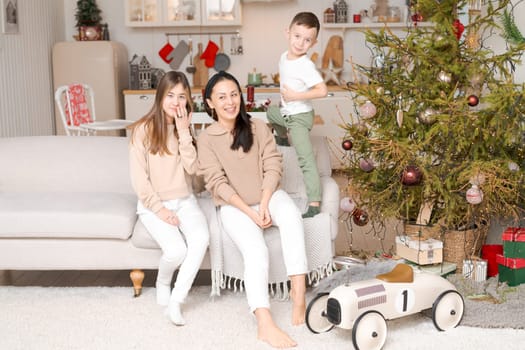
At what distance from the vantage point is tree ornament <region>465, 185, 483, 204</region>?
297 cm

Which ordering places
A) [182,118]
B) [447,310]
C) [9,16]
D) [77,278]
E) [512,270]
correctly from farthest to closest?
1. [9,16]
2. [77,278]
3. [512,270]
4. [182,118]
5. [447,310]

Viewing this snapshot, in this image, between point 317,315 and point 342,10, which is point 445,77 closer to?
point 317,315

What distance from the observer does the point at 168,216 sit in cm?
299

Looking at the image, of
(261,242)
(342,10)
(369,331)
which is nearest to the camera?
(369,331)

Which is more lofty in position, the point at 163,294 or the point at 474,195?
the point at 474,195

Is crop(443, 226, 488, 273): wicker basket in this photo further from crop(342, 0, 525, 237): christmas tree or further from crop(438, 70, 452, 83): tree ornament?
crop(438, 70, 452, 83): tree ornament

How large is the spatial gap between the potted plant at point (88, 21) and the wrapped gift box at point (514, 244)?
4612 mm

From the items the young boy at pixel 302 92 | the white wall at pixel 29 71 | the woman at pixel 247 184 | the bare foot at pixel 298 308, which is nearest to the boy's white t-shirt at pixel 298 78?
the young boy at pixel 302 92

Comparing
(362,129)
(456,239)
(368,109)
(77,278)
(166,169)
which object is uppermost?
(368,109)

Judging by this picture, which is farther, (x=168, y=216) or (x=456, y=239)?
(x=456, y=239)

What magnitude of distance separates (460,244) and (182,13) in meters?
4.19

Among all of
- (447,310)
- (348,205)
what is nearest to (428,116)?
(348,205)

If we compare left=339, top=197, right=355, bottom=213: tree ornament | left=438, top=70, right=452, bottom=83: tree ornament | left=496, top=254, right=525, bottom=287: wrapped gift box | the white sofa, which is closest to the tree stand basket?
left=496, top=254, right=525, bottom=287: wrapped gift box

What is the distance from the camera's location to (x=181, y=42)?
6902mm
